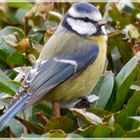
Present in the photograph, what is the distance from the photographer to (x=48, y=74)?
3094 millimetres

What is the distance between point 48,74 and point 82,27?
0.63m

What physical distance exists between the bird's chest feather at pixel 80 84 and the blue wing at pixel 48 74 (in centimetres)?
3

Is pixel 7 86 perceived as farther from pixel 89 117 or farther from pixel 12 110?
pixel 89 117

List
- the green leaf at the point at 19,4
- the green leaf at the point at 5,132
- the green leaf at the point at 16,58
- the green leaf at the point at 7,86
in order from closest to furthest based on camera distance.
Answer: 1. the green leaf at the point at 5,132
2. the green leaf at the point at 7,86
3. the green leaf at the point at 16,58
4. the green leaf at the point at 19,4

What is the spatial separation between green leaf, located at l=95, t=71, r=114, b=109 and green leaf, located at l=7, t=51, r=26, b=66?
1.89ft

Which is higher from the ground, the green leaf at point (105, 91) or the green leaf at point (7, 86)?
the green leaf at point (7, 86)

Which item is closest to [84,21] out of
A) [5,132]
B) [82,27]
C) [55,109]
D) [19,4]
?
[82,27]

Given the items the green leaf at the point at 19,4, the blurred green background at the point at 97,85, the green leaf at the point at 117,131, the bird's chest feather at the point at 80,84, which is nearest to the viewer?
the green leaf at the point at 117,131

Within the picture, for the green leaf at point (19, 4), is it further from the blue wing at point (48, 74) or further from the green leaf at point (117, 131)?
the green leaf at point (117, 131)

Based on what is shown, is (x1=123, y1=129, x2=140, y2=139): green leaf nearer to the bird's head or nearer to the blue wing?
the blue wing

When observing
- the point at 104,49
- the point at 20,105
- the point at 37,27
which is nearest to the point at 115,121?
the point at 20,105

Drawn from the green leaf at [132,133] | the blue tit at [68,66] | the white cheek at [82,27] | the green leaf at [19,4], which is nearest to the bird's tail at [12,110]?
the blue tit at [68,66]

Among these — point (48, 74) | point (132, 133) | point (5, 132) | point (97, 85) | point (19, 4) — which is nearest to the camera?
point (132, 133)

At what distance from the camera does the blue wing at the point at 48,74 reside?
9.27 ft
